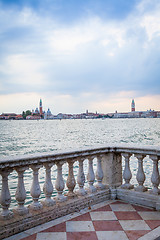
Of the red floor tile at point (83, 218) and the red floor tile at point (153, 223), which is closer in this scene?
the red floor tile at point (153, 223)

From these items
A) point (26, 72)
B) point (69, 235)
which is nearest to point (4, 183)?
point (69, 235)

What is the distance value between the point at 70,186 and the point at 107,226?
105cm

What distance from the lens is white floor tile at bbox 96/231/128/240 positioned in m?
3.50

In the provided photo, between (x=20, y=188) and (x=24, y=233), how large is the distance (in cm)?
67

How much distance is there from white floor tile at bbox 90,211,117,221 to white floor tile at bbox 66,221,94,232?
9.4 inches

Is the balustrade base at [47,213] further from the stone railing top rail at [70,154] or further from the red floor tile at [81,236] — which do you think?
the stone railing top rail at [70,154]

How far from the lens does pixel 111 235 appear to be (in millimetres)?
3582

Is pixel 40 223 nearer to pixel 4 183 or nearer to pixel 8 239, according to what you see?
pixel 8 239

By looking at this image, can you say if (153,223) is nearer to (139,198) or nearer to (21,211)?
(139,198)

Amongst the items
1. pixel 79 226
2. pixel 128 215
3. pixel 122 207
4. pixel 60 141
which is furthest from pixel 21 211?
pixel 60 141

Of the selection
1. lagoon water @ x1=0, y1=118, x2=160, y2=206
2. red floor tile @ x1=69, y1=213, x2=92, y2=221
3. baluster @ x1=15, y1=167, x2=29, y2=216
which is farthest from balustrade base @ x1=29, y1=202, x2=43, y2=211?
lagoon water @ x1=0, y1=118, x2=160, y2=206

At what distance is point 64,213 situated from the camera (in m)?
4.26

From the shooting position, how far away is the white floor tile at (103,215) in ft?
13.7

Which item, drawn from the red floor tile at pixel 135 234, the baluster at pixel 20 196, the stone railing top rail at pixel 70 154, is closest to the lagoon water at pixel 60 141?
the stone railing top rail at pixel 70 154
